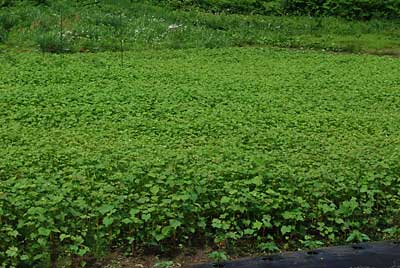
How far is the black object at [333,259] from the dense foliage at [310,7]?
1508 cm

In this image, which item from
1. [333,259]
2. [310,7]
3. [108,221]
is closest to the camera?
[333,259]

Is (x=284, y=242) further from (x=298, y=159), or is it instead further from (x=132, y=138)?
(x=132, y=138)

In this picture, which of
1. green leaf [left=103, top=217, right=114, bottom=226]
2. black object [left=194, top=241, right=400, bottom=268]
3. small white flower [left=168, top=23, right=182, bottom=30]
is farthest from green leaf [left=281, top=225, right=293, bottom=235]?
small white flower [left=168, top=23, right=182, bottom=30]

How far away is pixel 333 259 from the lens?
508 centimetres

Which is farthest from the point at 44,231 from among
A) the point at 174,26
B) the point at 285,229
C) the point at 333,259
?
the point at 174,26

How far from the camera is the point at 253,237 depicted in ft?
18.1

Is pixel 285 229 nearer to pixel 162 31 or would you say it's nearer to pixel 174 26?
pixel 162 31

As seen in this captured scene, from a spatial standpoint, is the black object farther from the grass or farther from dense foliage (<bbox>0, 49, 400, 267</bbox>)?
the grass

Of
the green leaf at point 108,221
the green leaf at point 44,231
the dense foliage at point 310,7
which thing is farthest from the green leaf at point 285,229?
the dense foliage at point 310,7

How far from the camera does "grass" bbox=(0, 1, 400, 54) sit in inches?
539

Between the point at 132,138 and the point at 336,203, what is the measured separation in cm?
254

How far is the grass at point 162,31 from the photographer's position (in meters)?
13.7

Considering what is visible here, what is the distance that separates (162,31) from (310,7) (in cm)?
701

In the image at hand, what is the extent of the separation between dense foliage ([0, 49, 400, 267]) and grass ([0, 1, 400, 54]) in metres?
2.62
